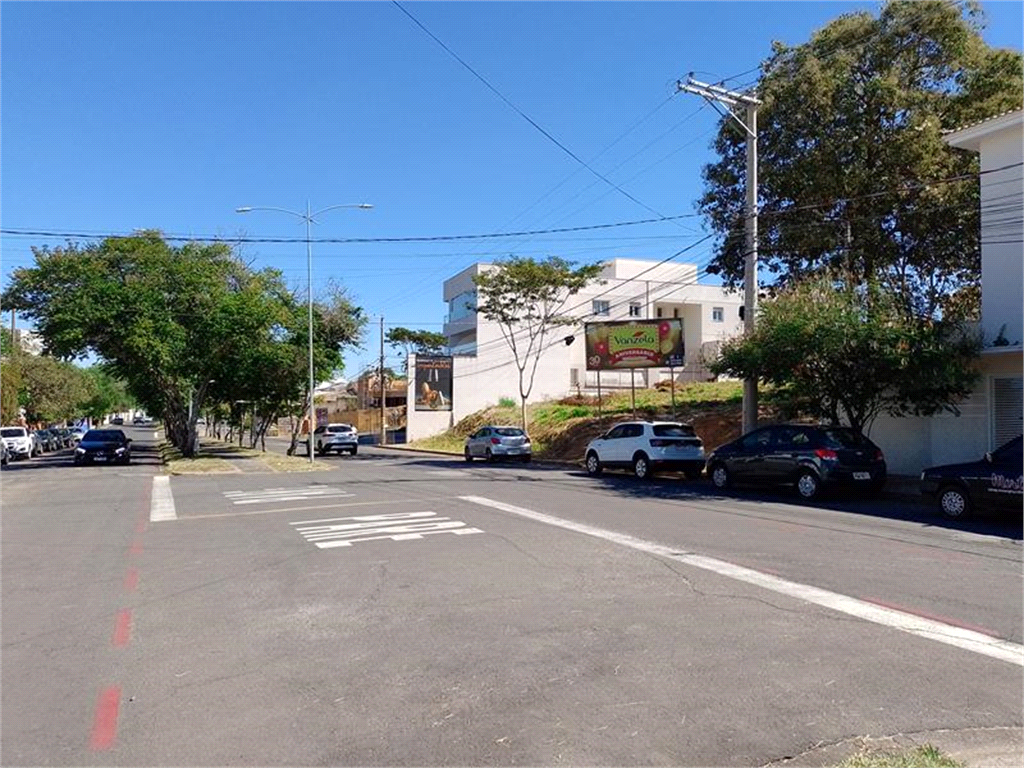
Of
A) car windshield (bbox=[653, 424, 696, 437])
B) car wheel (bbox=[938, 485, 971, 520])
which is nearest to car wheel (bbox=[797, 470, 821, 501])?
car wheel (bbox=[938, 485, 971, 520])

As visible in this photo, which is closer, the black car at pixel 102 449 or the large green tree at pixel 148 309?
the large green tree at pixel 148 309

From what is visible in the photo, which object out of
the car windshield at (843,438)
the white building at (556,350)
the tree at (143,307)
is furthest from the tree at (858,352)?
the white building at (556,350)

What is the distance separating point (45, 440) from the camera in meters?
49.0

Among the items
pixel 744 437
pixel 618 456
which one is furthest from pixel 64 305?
pixel 744 437

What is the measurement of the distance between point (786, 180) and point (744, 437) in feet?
32.1

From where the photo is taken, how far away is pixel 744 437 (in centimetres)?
1842

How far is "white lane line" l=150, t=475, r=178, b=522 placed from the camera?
563 inches

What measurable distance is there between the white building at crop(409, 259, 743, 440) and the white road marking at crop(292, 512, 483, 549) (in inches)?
1388

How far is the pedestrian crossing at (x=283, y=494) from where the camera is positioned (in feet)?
55.8

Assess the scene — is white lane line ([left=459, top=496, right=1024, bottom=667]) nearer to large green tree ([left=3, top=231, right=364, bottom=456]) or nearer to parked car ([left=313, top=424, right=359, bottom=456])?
large green tree ([left=3, top=231, right=364, bottom=456])

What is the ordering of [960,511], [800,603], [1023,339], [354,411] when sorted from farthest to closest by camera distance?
[354,411], [1023,339], [960,511], [800,603]

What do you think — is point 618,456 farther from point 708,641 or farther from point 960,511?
point 708,641

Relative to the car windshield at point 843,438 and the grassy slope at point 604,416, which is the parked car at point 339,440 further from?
the car windshield at point 843,438

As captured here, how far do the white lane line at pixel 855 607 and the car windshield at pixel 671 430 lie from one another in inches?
440
